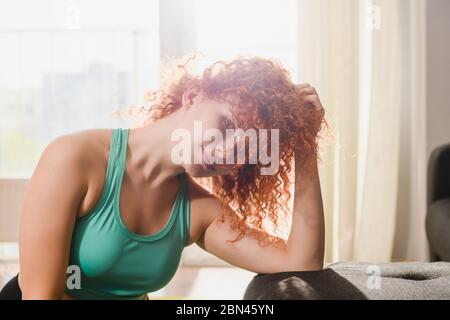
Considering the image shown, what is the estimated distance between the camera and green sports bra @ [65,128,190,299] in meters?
0.67

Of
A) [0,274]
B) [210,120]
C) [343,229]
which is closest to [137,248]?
[210,120]

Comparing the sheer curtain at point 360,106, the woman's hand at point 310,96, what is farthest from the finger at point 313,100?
the sheer curtain at point 360,106

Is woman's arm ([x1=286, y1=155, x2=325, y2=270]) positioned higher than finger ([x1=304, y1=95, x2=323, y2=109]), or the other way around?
finger ([x1=304, y1=95, x2=323, y2=109])

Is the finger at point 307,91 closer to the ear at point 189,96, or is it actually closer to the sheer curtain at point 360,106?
the ear at point 189,96

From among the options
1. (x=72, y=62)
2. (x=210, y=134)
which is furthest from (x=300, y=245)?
(x=72, y=62)

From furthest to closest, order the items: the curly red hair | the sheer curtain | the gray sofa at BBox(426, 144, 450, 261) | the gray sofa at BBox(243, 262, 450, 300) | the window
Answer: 1. the window
2. the sheer curtain
3. the gray sofa at BBox(426, 144, 450, 261)
4. the curly red hair
5. the gray sofa at BBox(243, 262, 450, 300)

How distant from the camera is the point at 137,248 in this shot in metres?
0.70

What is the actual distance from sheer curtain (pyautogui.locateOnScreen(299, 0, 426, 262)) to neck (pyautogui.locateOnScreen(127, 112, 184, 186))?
3.90 ft

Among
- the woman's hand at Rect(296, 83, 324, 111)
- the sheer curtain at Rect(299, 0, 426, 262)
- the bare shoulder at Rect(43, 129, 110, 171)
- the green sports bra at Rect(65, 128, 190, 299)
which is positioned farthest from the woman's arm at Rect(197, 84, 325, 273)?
the sheer curtain at Rect(299, 0, 426, 262)

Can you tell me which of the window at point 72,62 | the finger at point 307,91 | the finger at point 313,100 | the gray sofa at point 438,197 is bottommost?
the gray sofa at point 438,197

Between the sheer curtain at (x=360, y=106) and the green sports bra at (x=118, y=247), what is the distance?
3.86 feet

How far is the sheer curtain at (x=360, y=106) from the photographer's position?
1.86 meters

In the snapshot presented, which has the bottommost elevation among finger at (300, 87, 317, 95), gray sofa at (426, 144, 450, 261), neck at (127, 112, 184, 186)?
gray sofa at (426, 144, 450, 261)

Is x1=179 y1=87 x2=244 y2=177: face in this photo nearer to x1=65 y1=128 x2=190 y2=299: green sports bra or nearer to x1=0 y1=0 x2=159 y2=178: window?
x1=65 y1=128 x2=190 y2=299: green sports bra
